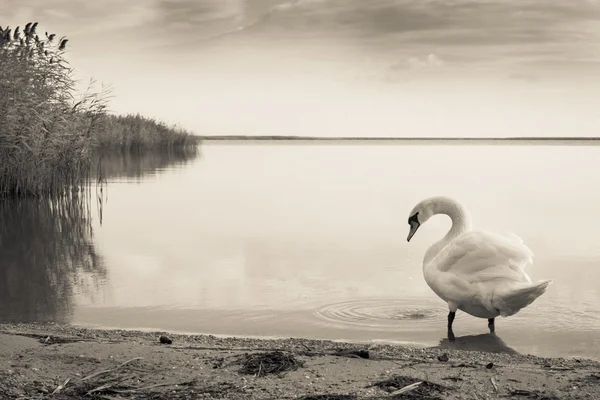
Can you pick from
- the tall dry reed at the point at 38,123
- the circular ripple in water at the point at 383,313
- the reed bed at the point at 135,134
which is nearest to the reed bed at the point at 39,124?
the tall dry reed at the point at 38,123

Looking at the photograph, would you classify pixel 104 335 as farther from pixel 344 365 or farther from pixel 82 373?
pixel 344 365

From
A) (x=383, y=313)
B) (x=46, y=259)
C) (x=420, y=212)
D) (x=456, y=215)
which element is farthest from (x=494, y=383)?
(x=46, y=259)

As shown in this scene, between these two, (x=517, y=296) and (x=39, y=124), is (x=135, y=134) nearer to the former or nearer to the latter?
(x=39, y=124)

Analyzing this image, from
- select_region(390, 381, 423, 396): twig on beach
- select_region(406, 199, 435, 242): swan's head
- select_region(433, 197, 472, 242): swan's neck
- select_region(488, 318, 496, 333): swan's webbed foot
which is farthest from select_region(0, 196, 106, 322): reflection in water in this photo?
select_region(390, 381, 423, 396): twig on beach

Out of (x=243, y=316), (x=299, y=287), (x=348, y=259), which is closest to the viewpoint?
(x=243, y=316)

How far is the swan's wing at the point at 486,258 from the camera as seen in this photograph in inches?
290

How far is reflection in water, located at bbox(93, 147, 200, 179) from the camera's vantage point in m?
32.2

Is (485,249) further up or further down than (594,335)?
further up

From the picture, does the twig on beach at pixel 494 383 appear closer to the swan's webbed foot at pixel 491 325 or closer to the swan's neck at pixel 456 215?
the swan's webbed foot at pixel 491 325

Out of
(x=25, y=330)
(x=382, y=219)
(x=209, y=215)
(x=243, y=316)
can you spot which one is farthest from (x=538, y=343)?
(x=209, y=215)

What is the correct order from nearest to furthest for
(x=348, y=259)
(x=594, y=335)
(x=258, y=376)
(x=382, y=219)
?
(x=258, y=376)
(x=594, y=335)
(x=348, y=259)
(x=382, y=219)

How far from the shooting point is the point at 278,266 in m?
11.6

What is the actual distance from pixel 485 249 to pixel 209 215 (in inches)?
472

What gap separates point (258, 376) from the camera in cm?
525
